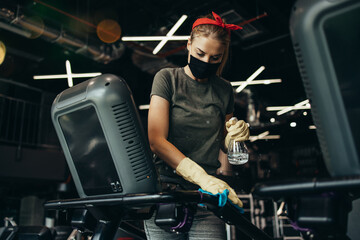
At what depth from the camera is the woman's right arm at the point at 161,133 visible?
122 cm

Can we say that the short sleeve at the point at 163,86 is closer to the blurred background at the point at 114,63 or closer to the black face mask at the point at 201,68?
the black face mask at the point at 201,68

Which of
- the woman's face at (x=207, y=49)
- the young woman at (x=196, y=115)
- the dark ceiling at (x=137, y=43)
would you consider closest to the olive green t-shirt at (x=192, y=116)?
the young woman at (x=196, y=115)

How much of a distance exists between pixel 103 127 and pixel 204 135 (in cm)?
54

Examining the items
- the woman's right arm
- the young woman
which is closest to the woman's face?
the young woman

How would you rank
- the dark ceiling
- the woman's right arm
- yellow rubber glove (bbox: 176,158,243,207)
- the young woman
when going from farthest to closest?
1. the dark ceiling
2. the young woman
3. the woman's right arm
4. yellow rubber glove (bbox: 176,158,243,207)

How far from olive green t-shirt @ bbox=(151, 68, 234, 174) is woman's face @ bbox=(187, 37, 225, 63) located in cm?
11

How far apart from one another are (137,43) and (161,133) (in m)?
5.39

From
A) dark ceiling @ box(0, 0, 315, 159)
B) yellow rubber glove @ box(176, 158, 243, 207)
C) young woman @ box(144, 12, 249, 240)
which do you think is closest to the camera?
yellow rubber glove @ box(176, 158, 243, 207)

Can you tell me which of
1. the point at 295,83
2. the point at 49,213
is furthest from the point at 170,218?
the point at 295,83

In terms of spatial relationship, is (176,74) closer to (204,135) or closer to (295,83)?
(204,135)

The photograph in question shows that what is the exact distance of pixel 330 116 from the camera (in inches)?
25.5

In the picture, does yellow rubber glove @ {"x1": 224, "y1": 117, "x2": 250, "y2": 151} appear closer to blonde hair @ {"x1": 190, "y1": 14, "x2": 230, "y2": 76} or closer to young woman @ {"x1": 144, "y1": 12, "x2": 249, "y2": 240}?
young woman @ {"x1": 144, "y1": 12, "x2": 249, "y2": 240}

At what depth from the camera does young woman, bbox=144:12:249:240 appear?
1.32 metres

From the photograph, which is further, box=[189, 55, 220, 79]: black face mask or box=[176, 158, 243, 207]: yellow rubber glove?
box=[189, 55, 220, 79]: black face mask
